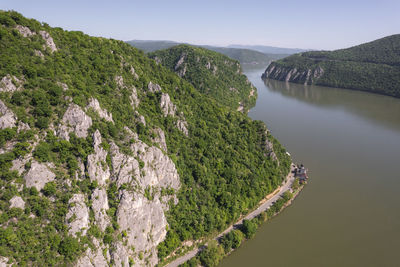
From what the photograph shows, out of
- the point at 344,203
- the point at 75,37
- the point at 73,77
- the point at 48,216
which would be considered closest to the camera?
the point at 48,216

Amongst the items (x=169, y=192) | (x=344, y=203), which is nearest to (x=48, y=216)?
(x=169, y=192)

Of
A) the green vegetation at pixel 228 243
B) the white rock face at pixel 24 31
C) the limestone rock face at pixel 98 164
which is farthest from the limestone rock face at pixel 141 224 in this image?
the white rock face at pixel 24 31

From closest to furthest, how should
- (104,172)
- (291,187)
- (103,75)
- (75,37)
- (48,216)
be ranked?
(48,216)
(104,172)
(103,75)
(75,37)
(291,187)

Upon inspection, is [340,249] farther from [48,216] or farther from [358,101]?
[358,101]

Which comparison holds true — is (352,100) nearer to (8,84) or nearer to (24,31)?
(24,31)

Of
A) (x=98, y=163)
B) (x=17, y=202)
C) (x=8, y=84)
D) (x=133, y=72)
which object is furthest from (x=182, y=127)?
(x=17, y=202)

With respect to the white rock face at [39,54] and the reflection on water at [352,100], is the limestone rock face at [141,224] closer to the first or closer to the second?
the white rock face at [39,54]
